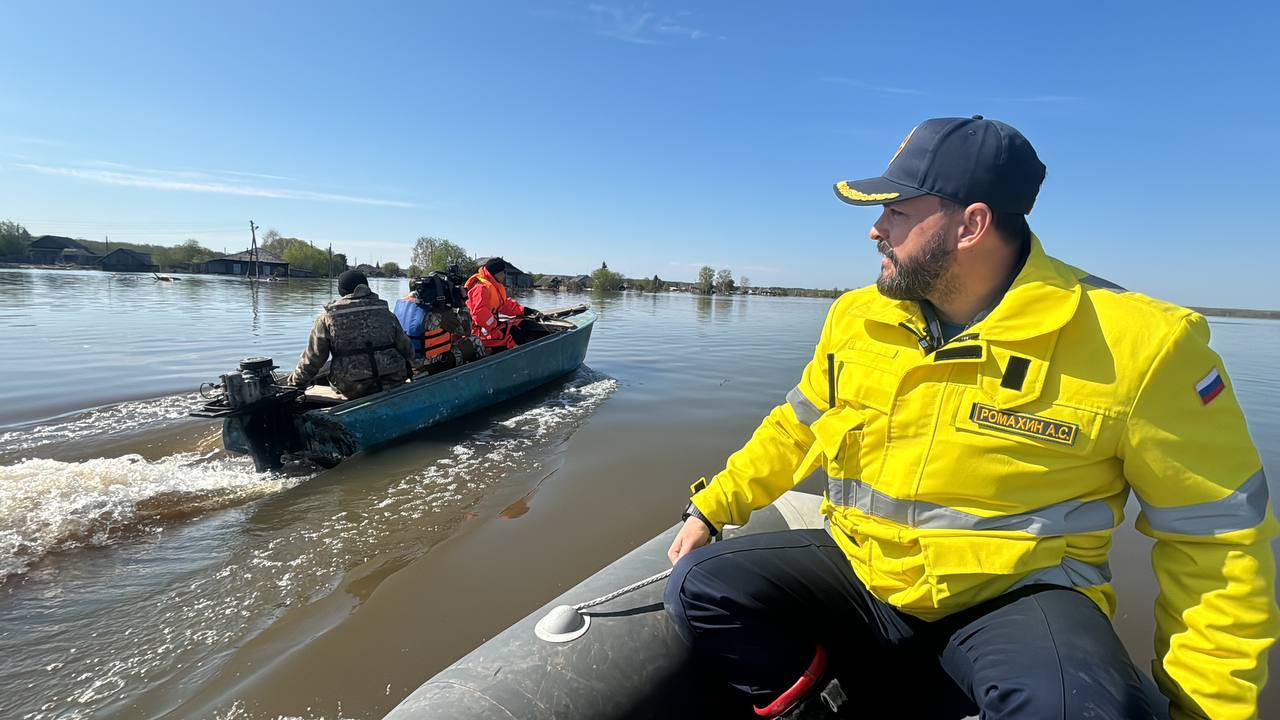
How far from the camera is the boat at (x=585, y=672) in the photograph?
1.59m

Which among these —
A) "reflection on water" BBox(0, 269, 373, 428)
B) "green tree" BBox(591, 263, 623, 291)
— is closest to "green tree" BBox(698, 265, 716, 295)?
"green tree" BBox(591, 263, 623, 291)

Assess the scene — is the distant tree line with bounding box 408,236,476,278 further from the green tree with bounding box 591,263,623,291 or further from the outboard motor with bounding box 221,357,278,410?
the outboard motor with bounding box 221,357,278,410

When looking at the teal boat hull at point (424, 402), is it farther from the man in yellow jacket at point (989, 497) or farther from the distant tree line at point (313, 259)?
the distant tree line at point (313, 259)

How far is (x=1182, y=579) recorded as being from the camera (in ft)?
4.03

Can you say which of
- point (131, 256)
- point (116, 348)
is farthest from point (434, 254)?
point (116, 348)

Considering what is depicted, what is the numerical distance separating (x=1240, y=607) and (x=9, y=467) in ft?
22.9

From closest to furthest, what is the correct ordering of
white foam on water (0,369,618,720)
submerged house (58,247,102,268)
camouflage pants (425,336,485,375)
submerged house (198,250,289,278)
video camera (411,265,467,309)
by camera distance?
1. white foam on water (0,369,618,720)
2. video camera (411,265,467,309)
3. camouflage pants (425,336,485,375)
4. submerged house (198,250,289,278)
5. submerged house (58,247,102,268)

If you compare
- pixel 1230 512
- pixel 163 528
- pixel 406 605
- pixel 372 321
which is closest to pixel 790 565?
pixel 1230 512

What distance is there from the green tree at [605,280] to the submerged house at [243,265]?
A: 3416 cm

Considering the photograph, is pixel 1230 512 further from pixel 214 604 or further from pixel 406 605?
pixel 214 604

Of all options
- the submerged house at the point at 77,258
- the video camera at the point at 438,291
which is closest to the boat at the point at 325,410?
the video camera at the point at 438,291

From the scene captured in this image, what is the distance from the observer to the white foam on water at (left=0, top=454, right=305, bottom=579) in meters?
3.53

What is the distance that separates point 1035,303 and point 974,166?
15.4 inches

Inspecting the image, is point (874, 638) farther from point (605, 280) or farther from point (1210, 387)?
point (605, 280)
